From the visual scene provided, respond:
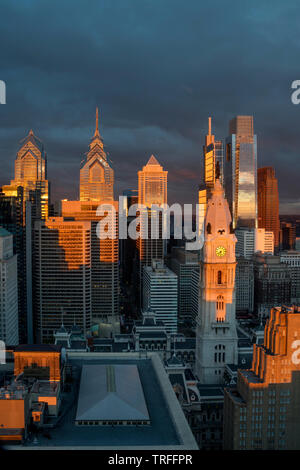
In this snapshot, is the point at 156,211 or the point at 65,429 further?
the point at 156,211

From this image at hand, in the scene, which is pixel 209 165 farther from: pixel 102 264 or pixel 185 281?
pixel 102 264

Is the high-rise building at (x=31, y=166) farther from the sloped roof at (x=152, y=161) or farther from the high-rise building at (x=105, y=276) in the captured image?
the sloped roof at (x=152, y=161)

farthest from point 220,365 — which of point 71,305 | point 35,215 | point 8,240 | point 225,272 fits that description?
point 35,215

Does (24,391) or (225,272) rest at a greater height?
(225,272)

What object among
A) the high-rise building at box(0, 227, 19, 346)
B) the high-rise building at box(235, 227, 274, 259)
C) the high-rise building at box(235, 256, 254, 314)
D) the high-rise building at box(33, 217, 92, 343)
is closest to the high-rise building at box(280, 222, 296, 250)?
the high-rise building at box(235, 227, 274, 259)

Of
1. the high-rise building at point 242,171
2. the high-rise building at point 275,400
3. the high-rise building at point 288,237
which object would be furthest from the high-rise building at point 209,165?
the high-rise building at point 275,400

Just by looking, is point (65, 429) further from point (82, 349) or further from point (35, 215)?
point (35, 215)

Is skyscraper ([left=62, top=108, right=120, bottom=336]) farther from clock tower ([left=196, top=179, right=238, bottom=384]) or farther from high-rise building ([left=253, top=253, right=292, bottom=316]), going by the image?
clock tower ([left=196, top=179, right=238, bottom=384])
